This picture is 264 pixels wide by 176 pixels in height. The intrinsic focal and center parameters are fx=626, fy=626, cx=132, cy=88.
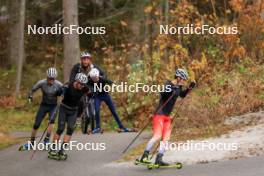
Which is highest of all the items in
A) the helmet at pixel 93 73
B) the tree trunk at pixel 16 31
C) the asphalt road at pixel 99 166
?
the tree trunk at pixel 16 31

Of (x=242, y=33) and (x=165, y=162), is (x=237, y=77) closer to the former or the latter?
(x=242, y=33)

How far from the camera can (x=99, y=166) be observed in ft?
45.4

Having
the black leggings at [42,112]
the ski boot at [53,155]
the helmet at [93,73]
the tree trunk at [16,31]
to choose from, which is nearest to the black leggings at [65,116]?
the ski boot at [53,155]

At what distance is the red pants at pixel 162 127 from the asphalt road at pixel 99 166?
80cm

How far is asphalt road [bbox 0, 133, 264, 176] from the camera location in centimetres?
1240

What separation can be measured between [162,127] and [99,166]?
1.68 meters

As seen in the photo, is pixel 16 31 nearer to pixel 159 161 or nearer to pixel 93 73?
pixel 93 73

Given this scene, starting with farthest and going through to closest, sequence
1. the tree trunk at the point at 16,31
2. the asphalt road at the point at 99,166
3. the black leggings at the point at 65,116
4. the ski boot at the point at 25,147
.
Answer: the tree trunk at the point at 16,31, the ski boot at the point at 25,147, the black leggings at the point at 65,116, the asphalt road at the point at 99,166

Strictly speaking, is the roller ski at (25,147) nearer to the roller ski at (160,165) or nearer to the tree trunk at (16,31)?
the roller ski at (160,165)

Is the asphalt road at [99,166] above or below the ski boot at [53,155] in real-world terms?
below

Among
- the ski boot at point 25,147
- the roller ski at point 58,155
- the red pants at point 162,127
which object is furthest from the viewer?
the ski boot at point 25,147

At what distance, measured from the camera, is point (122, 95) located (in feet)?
70.6

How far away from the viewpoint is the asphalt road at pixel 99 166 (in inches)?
488

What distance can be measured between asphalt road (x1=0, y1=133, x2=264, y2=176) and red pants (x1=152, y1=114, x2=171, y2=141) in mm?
797
